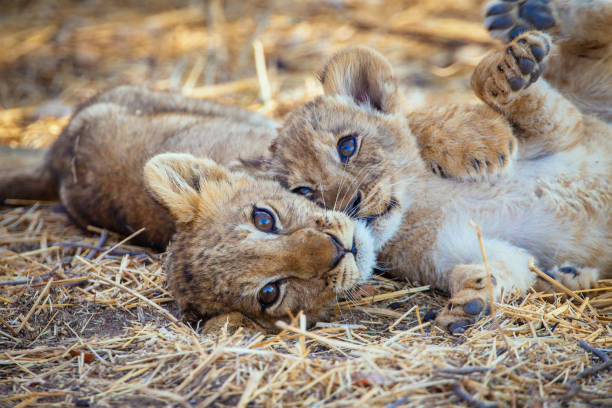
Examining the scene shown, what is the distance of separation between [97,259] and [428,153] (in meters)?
2.34

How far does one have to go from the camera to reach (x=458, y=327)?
284cm

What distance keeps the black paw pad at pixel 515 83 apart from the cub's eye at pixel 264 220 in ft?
5.35

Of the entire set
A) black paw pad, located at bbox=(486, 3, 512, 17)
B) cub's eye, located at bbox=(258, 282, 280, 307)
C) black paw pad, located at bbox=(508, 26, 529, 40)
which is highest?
black paw pad, located at bbox=(486, 3, 512, 17)

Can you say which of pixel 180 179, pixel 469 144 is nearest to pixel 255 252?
pixel 180 179

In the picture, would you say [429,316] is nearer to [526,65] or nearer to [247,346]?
[247,346]

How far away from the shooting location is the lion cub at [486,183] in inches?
135

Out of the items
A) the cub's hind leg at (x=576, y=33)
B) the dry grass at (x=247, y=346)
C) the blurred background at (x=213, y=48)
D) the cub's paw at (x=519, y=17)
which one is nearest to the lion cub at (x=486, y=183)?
the dry grass at (x=247, y=346)

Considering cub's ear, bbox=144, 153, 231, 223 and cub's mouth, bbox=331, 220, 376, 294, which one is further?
cub's ear, bbox=144, 153, 231, 223

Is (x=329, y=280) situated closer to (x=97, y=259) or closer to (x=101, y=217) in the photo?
(x=97, y=259)

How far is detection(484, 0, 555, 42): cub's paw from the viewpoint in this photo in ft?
13.1

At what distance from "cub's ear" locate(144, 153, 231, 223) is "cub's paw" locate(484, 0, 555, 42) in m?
2.15

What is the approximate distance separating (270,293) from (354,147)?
3.58 ft

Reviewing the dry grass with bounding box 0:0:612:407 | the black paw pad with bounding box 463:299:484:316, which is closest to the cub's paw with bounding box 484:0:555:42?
the dry grass with bounding box 0:0:612:407

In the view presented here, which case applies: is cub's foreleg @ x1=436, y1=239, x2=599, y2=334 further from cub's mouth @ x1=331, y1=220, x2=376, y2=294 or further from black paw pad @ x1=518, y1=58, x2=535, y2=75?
black paw pad @ x1=518, y1=58, x2=535, y2=75
